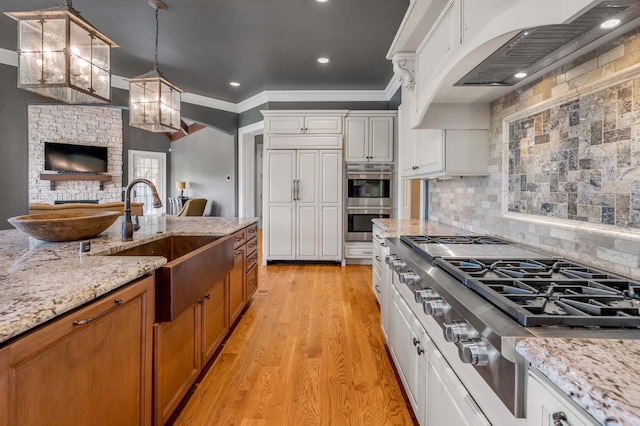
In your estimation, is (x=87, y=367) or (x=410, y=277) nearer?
(x=87, y=367)

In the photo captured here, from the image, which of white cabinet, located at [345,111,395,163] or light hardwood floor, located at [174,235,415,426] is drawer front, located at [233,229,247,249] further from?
white cabinet, located at [345,111,395,163]

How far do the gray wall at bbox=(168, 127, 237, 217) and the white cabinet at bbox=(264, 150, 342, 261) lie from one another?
4544 millimetres

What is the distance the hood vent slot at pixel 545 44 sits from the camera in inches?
37.3

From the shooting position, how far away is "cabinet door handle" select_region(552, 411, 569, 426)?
21.6 inches

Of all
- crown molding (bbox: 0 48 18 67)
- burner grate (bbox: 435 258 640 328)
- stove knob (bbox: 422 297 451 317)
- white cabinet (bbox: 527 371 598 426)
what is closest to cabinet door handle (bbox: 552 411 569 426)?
white cabinet (bbox: 527 371 598 426)

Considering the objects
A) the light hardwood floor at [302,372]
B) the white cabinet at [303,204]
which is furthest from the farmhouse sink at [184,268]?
the white cabinet at [303,204]

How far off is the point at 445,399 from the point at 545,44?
1.34 m

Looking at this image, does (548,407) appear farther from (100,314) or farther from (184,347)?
(184,347)

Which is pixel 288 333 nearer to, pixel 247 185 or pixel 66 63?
pixel 66 63

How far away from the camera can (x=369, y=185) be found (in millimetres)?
5141

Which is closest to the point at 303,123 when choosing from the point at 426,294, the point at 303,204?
the point at 303,204

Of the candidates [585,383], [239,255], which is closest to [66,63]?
[239,255]

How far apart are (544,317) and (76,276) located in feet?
4.62

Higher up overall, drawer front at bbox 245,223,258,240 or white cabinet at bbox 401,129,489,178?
white cabinet at bbox 401,129,489,178
